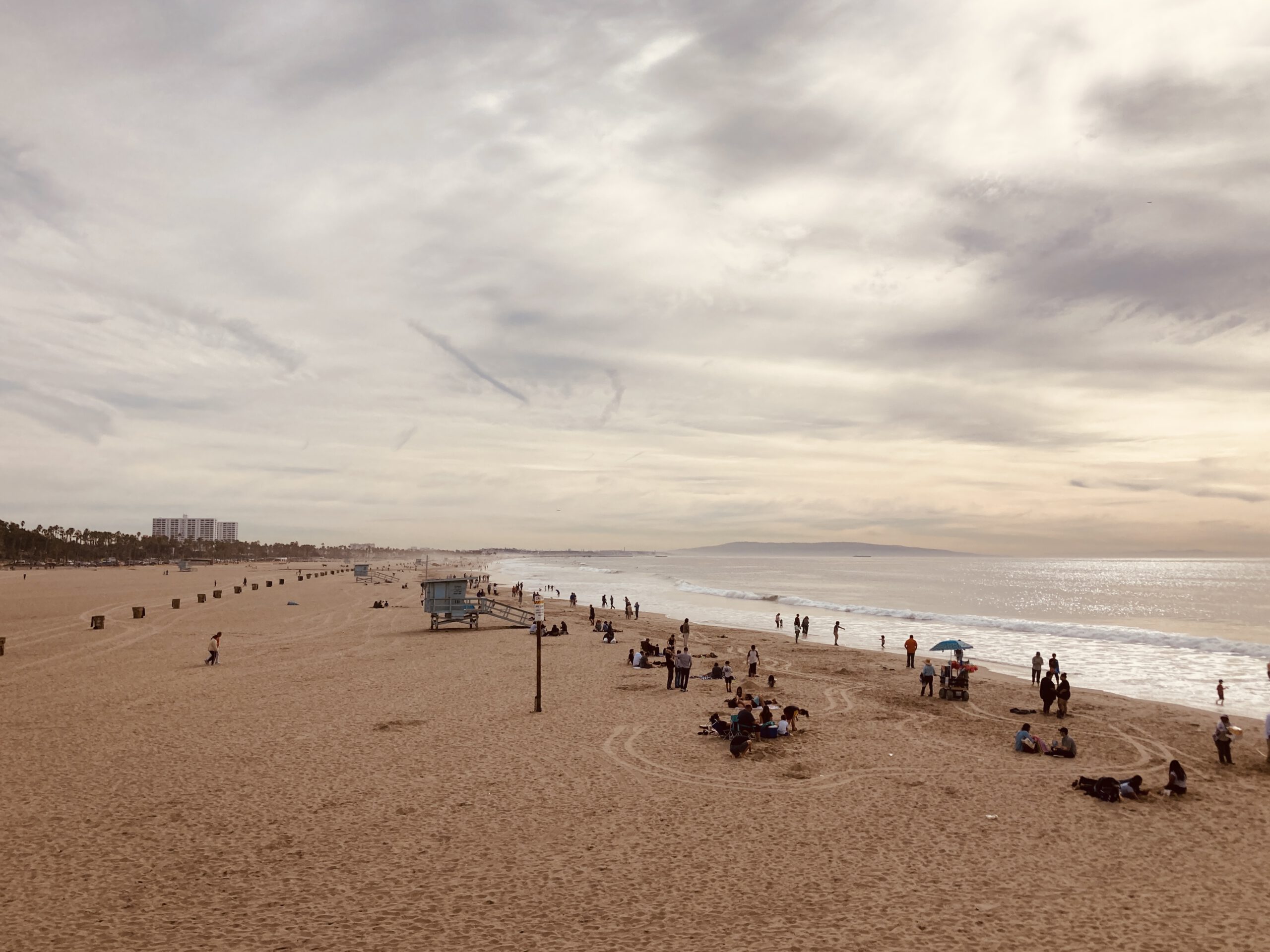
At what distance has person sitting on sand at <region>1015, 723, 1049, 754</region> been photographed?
17.3 metres

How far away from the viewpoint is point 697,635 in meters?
42.7

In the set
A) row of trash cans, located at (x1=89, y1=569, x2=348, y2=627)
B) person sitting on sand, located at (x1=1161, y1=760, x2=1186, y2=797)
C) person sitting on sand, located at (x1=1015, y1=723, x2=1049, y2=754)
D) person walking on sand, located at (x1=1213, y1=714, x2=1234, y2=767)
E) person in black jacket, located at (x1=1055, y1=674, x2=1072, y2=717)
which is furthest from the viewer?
row of trash cans, located at (x1=89, y1=569, x2=348, y2=627)

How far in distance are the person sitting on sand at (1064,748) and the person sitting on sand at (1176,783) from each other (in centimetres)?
254

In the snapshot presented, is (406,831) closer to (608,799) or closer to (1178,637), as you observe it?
(608,799)

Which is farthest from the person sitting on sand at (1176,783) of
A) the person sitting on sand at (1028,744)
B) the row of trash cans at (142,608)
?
the row of trash cans at (142,608)

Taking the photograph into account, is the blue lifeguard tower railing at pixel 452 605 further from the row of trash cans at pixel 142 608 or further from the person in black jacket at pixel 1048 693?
the person in black jacket at pixel 1048 693

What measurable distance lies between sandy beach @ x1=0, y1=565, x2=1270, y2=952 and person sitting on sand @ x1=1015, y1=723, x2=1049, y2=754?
2.12ft

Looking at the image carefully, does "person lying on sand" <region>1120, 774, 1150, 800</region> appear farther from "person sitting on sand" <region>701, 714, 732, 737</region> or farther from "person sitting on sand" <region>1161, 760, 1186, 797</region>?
"person sitting on sand" <region>701, 714, 732, 737</region>

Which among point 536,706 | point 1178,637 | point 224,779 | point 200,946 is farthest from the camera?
point 1178,637

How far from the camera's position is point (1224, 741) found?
16.7m

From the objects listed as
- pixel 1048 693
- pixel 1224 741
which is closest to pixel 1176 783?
pixel 1224 741

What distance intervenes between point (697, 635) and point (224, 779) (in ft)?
101

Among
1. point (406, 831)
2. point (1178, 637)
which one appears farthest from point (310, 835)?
point (1178, 637)

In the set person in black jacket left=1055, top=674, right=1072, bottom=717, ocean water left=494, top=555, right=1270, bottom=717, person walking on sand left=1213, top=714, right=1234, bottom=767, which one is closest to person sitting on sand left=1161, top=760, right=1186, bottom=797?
person walking on sand left=1213, top=714, right=1234, bottom=767
